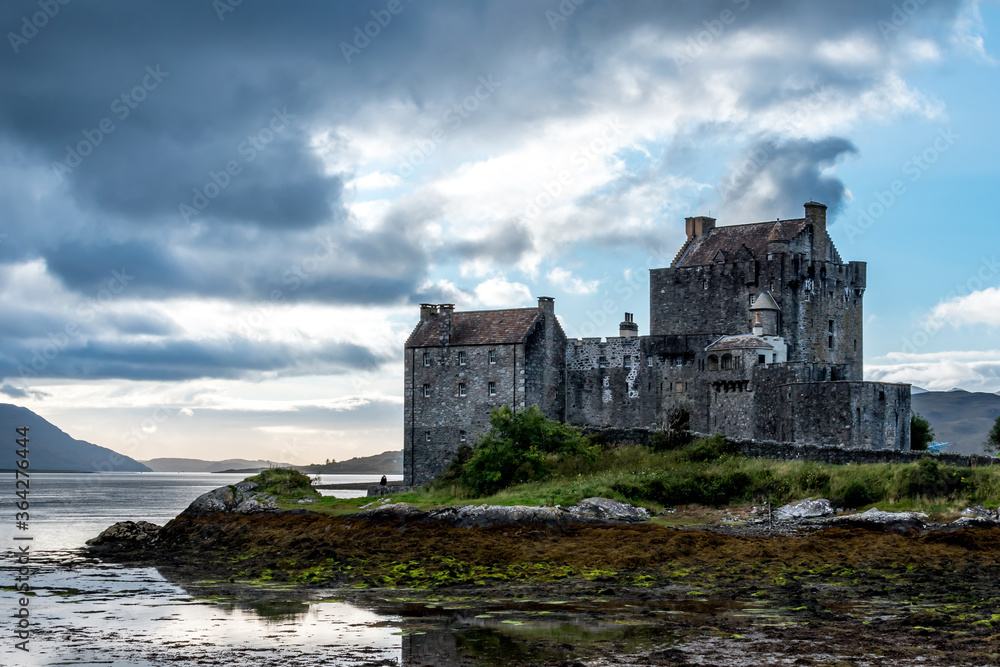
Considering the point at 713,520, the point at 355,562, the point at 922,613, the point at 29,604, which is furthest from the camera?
the point at 713,520

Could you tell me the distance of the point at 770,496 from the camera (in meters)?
37.2

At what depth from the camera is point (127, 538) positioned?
41969mm

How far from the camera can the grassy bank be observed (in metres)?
35.8

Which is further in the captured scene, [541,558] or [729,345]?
[729,345]

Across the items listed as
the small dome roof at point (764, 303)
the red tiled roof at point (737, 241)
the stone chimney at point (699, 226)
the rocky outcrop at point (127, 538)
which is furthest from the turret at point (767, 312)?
the rocky outcrop at point (127, 538)

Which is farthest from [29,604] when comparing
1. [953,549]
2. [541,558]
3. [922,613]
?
[953,549]

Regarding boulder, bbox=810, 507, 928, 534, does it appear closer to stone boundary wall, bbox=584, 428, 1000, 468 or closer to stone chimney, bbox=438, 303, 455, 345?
stone boundary wall, bbox=584, 428, 1000, 468

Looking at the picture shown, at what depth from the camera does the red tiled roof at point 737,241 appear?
60.0m

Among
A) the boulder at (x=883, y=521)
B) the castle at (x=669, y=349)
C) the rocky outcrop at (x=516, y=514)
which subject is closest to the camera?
the boulder at (x=883, y=521)

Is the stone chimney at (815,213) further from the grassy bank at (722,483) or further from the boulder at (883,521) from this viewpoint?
the boulder at (883,521)

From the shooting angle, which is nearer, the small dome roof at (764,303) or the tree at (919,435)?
the tree at (919,435)

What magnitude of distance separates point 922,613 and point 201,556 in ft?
78.9

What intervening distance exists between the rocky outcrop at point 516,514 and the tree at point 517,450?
8131 millimetres

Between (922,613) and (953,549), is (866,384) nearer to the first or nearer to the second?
(953,549)
